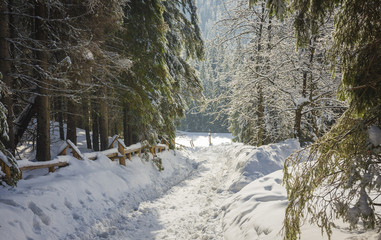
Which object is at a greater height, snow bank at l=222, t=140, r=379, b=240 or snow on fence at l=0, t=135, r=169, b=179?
snow on fence at l=0, t=135, r=169, b=179

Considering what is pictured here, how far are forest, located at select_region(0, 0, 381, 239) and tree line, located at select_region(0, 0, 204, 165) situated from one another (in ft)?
0.15

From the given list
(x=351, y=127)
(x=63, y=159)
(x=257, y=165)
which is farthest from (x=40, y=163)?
(x=257, y=165)

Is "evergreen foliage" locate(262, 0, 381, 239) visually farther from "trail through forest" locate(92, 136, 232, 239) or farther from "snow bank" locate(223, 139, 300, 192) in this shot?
"snow bank" locate(223, 139, 300, 192)

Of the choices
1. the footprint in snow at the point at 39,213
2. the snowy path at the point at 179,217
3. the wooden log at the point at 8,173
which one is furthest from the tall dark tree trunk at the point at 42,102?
the snowy path at the point at 179,217

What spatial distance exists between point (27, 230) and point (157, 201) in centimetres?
439

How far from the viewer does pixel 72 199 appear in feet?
19.5

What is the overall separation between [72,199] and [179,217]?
2.95 m

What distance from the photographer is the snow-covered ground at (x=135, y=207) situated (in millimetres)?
4508

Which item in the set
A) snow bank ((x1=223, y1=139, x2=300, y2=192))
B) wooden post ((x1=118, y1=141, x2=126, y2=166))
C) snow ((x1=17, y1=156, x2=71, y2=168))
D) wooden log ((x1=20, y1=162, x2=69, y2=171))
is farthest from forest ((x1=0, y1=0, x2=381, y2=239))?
wooden post ((x1=118, y1=141, x2=126, y2=166))

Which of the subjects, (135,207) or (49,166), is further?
(135,207)

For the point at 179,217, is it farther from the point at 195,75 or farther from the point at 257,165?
the point at 195,75

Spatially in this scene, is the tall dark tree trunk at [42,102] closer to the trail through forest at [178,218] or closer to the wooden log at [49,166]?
the wooden log at [49,166]

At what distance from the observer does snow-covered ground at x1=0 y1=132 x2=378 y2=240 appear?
4508mm

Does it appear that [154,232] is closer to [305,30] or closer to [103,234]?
[103,234]
